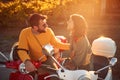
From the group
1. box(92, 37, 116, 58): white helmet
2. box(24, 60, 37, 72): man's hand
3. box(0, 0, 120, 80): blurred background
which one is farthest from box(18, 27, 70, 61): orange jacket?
box(0, 0, 120, 80): blurred background

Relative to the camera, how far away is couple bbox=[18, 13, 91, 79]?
4594mm

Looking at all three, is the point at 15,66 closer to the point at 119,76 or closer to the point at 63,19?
the point at 119,76

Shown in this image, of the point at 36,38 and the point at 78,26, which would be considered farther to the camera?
the point at 36,38

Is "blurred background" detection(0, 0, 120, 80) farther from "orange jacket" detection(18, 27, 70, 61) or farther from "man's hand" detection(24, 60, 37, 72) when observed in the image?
"man's hand" detection(24, 60, 37, 72)

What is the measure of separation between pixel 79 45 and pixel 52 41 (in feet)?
3.29

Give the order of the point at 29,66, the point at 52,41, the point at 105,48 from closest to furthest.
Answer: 1. the point at 105,48
2. the point at 29,66
3. the point at 52,41

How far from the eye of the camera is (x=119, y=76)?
7.88 meters

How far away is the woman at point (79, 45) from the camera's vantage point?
459 cm

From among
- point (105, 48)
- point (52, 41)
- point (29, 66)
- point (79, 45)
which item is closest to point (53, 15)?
point (52, 41)

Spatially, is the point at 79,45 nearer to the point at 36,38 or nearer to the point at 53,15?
the point at 36,38

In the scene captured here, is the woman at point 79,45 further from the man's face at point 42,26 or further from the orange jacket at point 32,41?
the orange jacket at point 32,41

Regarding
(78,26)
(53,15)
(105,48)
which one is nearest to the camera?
(105,48)

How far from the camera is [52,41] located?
5605mm

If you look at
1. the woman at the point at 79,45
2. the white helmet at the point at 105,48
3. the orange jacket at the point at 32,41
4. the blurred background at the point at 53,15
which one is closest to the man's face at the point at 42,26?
the orange jacket at the point at 32,41
